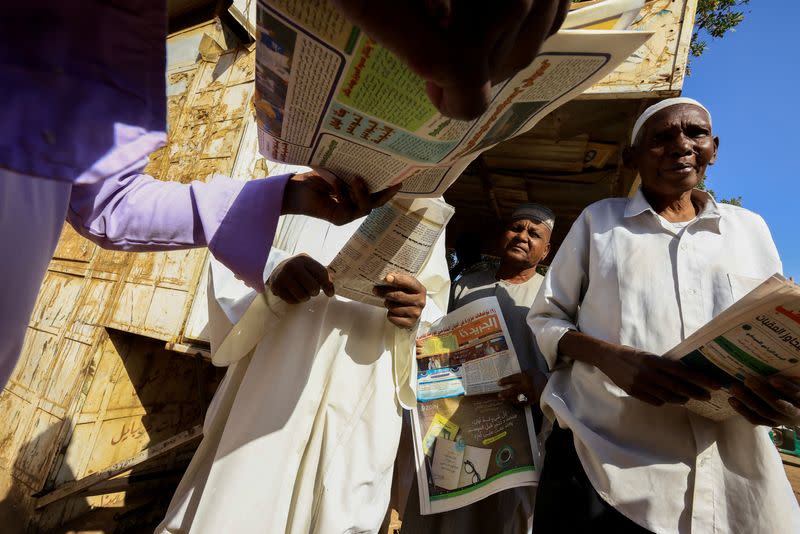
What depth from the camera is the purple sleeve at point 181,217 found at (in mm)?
748

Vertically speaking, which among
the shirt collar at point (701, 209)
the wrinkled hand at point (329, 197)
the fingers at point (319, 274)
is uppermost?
the shirt collar at point (701, 209)

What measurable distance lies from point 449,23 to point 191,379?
359 cm

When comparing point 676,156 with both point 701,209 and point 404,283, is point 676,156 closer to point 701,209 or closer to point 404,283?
point 701,209

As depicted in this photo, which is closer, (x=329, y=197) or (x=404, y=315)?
(x=329, y=197)

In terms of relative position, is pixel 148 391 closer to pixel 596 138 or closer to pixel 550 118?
pixel 550 118

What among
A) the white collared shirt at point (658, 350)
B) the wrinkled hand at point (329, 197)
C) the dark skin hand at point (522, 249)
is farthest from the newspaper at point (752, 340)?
the dark skin hand at point (522, 249)

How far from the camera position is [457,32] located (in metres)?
0.39

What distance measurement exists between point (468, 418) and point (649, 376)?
0.80 metres

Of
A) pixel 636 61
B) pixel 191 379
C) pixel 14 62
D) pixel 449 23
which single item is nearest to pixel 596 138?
pixel 636 61

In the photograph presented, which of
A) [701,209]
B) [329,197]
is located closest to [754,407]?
[701,209]

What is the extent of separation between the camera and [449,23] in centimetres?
38

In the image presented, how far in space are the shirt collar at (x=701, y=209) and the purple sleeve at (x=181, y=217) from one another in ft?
3.76

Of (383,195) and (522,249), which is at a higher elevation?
(522,249)

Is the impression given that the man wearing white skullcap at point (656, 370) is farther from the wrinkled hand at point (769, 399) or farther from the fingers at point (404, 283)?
the fingers at point (404, 283)
